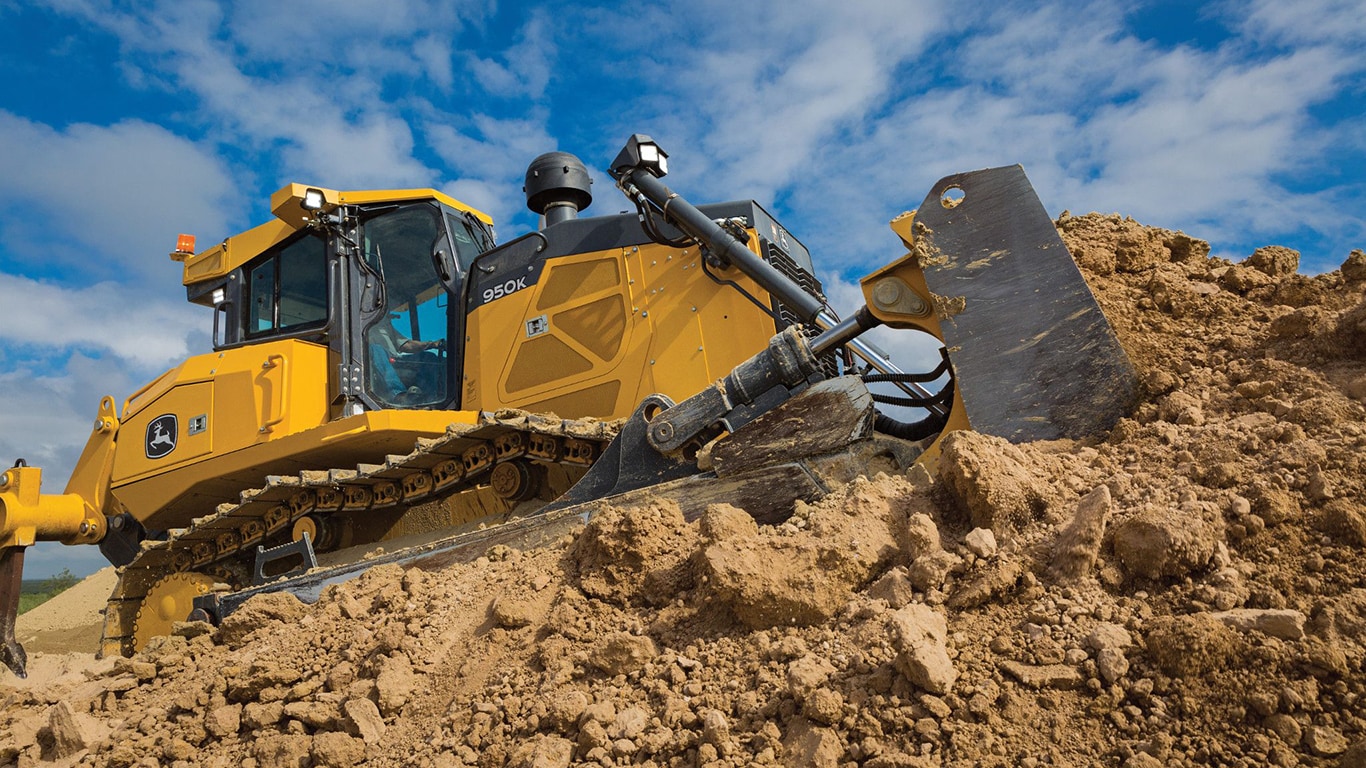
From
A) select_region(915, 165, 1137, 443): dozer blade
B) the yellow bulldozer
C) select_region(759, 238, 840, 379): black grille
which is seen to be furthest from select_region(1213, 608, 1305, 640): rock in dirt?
select_region(759, 238, 840, 379): black grille

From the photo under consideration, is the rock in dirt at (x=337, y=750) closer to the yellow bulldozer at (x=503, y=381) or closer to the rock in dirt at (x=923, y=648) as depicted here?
the yellow bulldozer at (x=503, y=381)

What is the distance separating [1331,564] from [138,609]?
279 inches

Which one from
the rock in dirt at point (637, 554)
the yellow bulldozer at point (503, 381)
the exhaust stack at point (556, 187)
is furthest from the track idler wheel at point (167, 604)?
the rock in dirt at point (637, 554)

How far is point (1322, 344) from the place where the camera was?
2.83 m

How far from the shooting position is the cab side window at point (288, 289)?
706 cm

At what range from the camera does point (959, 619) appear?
228 centimetres

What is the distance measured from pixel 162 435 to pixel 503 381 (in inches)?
104

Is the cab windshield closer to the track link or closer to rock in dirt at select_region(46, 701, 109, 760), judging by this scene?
the track link

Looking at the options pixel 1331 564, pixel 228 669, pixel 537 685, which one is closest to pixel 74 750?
pixel 228 669

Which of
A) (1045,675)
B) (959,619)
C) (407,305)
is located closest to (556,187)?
(407,305)

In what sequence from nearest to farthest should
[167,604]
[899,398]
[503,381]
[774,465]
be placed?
1. [774,465]
2. [899,398]
3. [503,381]
4. [167,604]

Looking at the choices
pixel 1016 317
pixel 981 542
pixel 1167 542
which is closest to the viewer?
pixel 1167 542

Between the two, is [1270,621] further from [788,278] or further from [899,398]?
[788,278]

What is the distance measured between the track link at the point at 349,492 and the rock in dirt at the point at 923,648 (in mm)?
3216
